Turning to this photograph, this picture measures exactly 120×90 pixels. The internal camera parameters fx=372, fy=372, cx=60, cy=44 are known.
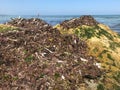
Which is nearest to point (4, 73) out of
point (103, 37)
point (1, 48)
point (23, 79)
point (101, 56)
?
point (23, 79)

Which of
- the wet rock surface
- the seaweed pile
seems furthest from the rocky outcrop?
the seaweed pile

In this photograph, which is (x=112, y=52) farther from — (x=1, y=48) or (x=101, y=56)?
(x=1, y=48)

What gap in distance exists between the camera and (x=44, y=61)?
1290cm

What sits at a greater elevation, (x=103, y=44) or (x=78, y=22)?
(x=78, y=22)

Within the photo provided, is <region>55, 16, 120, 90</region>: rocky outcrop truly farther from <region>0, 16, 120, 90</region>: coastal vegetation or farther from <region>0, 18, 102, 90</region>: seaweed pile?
<region>0, 18, 102, 90</region>: seaweed pile

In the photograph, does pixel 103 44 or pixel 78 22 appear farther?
pixel 78 22

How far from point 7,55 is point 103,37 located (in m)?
4.91

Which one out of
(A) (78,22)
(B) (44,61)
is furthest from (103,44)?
(B) (44,61)

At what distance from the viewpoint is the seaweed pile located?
461 inches

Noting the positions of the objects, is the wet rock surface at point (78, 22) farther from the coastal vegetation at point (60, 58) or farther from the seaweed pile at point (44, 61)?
the seaweed pile at point (44, 61)

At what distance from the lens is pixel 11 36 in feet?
48.1

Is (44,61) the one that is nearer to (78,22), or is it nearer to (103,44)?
(103,44)

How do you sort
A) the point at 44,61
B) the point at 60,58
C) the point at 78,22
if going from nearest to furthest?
the point at 44,61 < the point at 60,58 < the point at 78,22

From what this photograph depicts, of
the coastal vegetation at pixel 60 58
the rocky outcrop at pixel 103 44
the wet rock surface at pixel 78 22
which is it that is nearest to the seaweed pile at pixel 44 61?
the coastal vegetation at pixel 60 58
